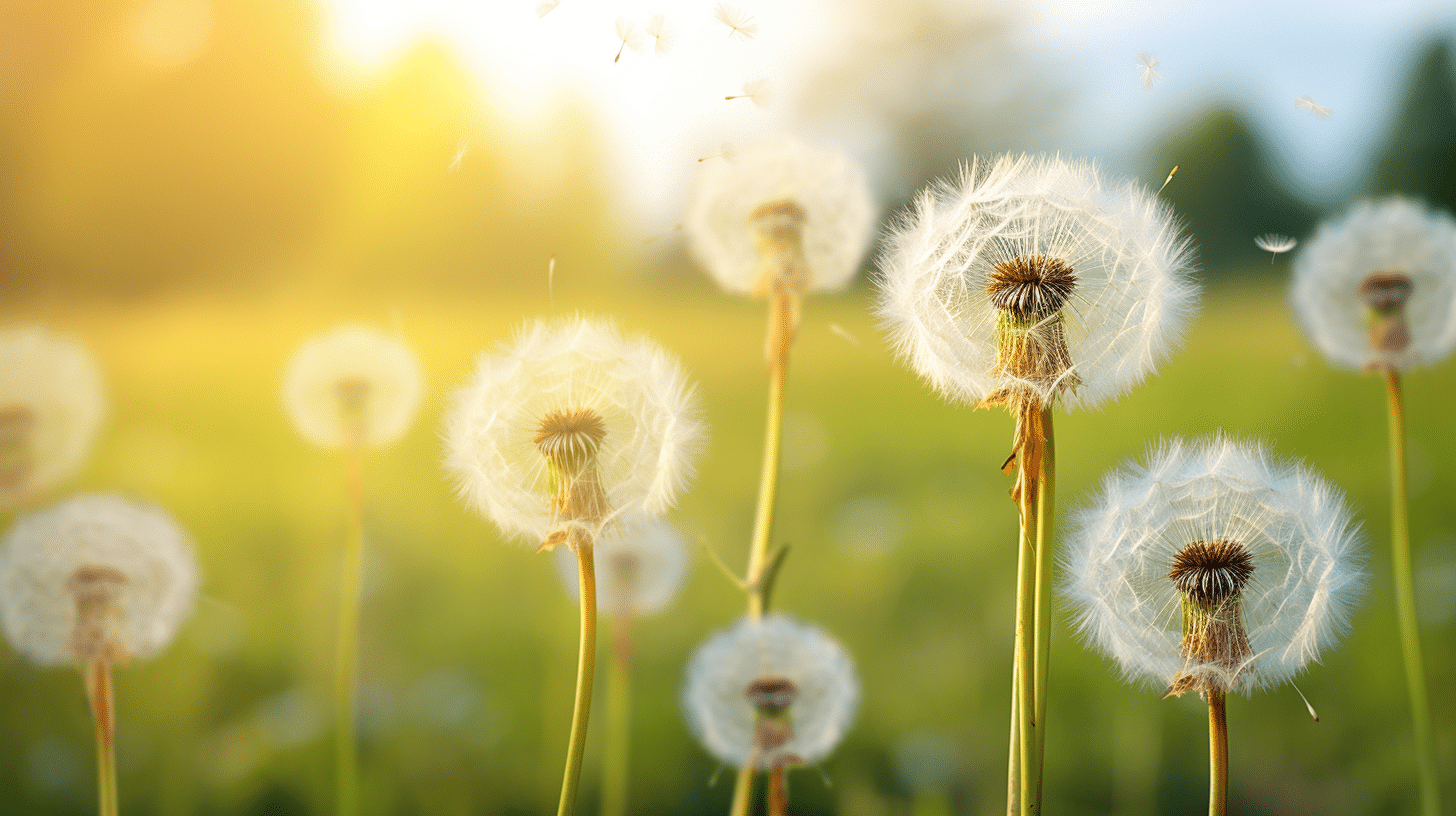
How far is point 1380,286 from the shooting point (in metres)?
1.01

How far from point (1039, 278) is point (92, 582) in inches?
33.2

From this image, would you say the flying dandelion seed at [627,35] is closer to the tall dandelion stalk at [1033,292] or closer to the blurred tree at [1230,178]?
the tall dandelion stalk at [1033,292]

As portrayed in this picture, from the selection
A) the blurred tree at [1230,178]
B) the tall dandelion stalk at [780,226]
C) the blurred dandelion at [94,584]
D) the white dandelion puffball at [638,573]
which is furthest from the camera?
the blurred tree at [1230,178]

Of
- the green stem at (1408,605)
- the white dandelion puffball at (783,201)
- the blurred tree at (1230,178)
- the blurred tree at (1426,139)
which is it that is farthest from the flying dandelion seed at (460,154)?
the blurred tree at (1230,178)

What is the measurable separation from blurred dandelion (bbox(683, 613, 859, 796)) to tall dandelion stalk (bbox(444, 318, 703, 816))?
9.6 inches

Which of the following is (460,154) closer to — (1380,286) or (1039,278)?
(1039,278)

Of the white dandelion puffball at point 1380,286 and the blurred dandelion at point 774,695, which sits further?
the white dandelion puffball at point 1380,286

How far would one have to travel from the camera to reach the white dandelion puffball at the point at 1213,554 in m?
0.58

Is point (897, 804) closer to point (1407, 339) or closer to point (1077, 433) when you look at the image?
point (1407, 339)

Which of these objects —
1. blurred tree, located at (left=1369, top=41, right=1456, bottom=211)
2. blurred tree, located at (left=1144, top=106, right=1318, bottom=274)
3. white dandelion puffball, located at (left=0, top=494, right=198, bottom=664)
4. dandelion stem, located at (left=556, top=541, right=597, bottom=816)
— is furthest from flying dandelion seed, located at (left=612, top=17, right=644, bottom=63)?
blurred tree, located at (left=1144, top=106, right=1318, bottom=274)

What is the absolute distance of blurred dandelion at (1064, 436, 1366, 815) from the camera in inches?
22.2

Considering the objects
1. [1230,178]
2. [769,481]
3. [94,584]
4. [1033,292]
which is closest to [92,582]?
[94,584]

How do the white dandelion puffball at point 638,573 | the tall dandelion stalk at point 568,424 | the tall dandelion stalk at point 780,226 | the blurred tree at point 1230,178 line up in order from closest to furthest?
the tall dandelion stalk at point 568,424 < the tall dandelion stalk at point 780,226 < the white dandelion puffball at point 638,573 < the blurred tree at point 1230,178

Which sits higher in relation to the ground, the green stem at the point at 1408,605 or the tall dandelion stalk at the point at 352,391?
the tall dandelion stalk at the point at 352,391
